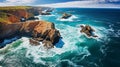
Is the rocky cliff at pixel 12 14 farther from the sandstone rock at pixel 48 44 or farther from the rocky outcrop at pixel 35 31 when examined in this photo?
the sandstone rock at pixel 48 44

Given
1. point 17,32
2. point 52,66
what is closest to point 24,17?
point 17,32

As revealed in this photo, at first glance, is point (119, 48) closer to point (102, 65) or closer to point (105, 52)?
point (105, 52)

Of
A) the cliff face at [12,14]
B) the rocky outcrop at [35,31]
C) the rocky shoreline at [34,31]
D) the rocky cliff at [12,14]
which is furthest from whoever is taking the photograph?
the cliff face at [12,14]

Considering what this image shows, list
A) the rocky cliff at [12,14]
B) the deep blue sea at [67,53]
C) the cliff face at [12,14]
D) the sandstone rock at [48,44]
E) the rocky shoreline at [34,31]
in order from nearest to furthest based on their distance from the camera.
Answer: the deep blue sea at [67,53] < the sandstone rock at [48,44] < the rocky shoreline at [34,31] < the rocky cliff at [12,14] < the cliff face at [12,14]

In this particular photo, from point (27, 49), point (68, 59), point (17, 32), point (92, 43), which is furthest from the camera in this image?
point (17, 32)

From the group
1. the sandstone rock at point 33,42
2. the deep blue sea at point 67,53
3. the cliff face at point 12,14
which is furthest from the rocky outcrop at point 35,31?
the cliff face at point 12,14

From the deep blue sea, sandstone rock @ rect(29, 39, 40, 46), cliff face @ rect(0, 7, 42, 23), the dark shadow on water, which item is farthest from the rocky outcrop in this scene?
cliff face @ rect(0, 7, 42, 23)

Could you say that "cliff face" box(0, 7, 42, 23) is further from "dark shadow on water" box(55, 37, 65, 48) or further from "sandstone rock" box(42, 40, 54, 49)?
"dark shadow on water" box(55, 37, 65, 48)

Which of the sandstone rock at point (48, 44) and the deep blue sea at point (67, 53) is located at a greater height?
the sandstone rock at point (48, 44)
